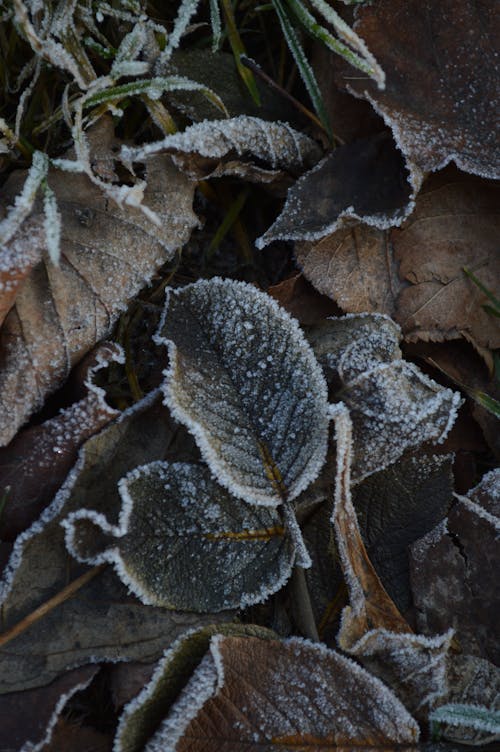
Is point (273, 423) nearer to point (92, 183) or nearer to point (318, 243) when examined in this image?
point (318, 243)

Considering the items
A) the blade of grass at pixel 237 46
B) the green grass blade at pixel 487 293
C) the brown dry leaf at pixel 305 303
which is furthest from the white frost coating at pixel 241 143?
the green grass blade at pixel 487 293

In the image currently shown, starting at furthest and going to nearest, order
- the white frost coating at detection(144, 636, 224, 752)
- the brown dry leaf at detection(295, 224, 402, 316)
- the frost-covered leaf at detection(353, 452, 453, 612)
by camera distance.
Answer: the brown dry leaf at detection(295, 224, 402, 316) < the frost-covered leaf at detection(353, 452, 453, 612) < the white frost coating at detection(144, 636, 224, 752)

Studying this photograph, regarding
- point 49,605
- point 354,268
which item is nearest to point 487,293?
point 354,268

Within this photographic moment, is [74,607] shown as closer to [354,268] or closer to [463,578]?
[463,578]

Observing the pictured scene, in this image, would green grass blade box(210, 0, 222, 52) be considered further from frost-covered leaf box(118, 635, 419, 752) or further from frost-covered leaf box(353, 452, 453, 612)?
frost-covered leaf box(118, 635, 419, 752)

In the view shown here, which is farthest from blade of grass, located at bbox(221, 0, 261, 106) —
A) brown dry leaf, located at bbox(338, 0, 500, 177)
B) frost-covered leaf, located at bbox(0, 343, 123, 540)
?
frost-covered leaf, located at bbox(0, 343, 123, 540)

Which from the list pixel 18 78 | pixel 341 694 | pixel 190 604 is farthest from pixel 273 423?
pixel 18 78

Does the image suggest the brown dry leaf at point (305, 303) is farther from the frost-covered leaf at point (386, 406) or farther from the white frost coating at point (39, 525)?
the white frost coating at point (39, 525)
